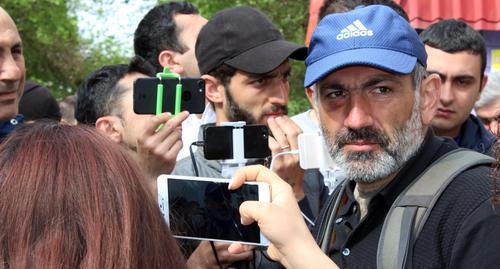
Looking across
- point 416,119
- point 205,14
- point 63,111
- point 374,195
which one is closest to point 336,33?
point 416,119

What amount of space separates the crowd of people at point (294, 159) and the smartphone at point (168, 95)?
0.23ft

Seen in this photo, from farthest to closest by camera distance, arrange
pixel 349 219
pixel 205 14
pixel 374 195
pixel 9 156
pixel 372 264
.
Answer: pixel 205 14 → pixel 349 219 → pixel 374 195 → pixel 372 264 → pixel 9 156

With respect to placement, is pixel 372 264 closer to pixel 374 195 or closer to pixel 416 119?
pixel 374 195

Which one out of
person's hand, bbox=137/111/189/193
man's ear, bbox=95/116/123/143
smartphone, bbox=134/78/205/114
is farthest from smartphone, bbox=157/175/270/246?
man's ear, bbox=95/116/123/143

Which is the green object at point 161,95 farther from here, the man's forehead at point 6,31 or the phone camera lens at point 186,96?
the man's forehead at point 6,31

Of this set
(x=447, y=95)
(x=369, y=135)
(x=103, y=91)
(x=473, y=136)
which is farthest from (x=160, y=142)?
(x=473, y=136)

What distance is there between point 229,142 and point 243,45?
869 millimetres

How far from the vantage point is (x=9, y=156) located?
143 centimetres

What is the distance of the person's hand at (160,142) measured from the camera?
2572 mm

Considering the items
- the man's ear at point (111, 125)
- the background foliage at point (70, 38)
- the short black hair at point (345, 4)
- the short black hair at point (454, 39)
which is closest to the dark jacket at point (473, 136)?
the short black hair at point (454, 39)

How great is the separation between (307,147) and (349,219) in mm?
547

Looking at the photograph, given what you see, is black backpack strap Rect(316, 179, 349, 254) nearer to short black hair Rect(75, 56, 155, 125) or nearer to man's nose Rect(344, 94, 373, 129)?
man's nose Rect(344, 94, 373, 129)

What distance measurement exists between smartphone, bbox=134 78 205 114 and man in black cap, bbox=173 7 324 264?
38 cm

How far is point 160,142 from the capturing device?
2.58 meters
